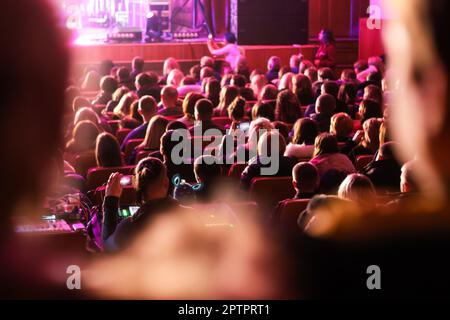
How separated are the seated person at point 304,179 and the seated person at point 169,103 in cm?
392

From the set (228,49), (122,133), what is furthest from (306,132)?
(228,49)

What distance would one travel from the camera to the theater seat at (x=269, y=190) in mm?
4852

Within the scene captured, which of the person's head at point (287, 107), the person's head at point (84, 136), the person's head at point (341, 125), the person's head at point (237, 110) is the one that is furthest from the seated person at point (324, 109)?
the person's head at point (84, 136)

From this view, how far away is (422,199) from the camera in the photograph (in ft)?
2.06

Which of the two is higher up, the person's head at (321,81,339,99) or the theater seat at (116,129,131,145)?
the person's head at (321,81,339,99)

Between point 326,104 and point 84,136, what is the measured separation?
2517 millimetres

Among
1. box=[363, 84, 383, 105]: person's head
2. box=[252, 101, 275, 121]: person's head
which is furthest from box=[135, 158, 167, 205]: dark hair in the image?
box=[363, 84, 383, 105]: person's head

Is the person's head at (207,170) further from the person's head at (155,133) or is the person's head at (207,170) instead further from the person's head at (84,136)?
the person's head at (84,136)

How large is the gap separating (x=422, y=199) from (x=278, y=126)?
564cm

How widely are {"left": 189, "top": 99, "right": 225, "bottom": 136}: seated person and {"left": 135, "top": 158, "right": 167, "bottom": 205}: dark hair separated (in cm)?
318

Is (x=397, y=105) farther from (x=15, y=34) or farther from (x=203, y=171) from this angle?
(x=203, y=171)

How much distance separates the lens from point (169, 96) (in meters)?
8.20

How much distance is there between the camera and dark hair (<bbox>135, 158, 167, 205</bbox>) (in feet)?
11.8

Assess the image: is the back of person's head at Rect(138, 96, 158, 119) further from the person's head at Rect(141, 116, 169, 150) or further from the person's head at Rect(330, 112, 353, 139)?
the person's head at Rect(330, 112, 353, 139)
